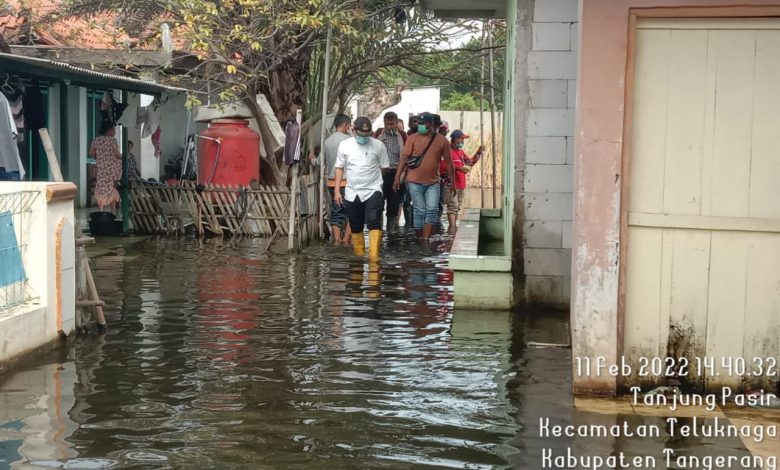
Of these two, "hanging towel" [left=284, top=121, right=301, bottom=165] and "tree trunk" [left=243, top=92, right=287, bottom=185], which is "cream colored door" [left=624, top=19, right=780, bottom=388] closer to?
"hanging towel" [left=284, top=121, right=301, bottom=165]

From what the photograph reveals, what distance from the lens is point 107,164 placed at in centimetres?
1608

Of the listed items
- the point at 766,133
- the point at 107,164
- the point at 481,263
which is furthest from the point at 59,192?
the point at 107,164

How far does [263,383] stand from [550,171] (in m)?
4.13

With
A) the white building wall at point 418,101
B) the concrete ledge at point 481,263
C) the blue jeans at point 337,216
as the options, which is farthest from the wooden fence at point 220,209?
the white building wall at point 418,101

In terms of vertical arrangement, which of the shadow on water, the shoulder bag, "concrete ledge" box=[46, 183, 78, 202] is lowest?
the shadow on water

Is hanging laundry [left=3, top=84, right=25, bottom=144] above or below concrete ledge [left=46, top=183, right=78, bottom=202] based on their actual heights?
above

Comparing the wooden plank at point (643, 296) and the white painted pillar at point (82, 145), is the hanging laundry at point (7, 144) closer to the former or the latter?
the wooden plank at point (643, 296)

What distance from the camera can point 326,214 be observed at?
17172mm

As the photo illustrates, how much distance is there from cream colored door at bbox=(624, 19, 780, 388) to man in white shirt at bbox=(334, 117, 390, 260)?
281 inches

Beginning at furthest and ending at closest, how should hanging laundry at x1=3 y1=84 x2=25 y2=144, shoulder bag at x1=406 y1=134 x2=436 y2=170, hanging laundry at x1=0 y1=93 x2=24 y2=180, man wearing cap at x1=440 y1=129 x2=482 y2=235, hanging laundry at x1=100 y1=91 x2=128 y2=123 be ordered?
man wearing cap at x1=440 y1=129 x2=482 y2=235
hanging laundry at x1=100 y1=91 x2=128 y2=123
shoulder bag at x1=406 y1=134 x2=436 y2=170
hanging laundry at x1=3 y1=84 x2=25 y2=144
hanging laundry at x1=0 y1=93 x2=24 y2=180

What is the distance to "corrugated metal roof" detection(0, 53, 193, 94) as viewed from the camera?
41.1 ft

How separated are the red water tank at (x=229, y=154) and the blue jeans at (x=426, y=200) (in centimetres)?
303

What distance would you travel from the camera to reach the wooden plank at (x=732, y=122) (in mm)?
6531

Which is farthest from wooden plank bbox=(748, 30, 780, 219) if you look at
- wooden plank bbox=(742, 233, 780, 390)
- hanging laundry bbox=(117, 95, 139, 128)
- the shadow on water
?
hanging laundry bbox=(117, 95, 139, 128)
